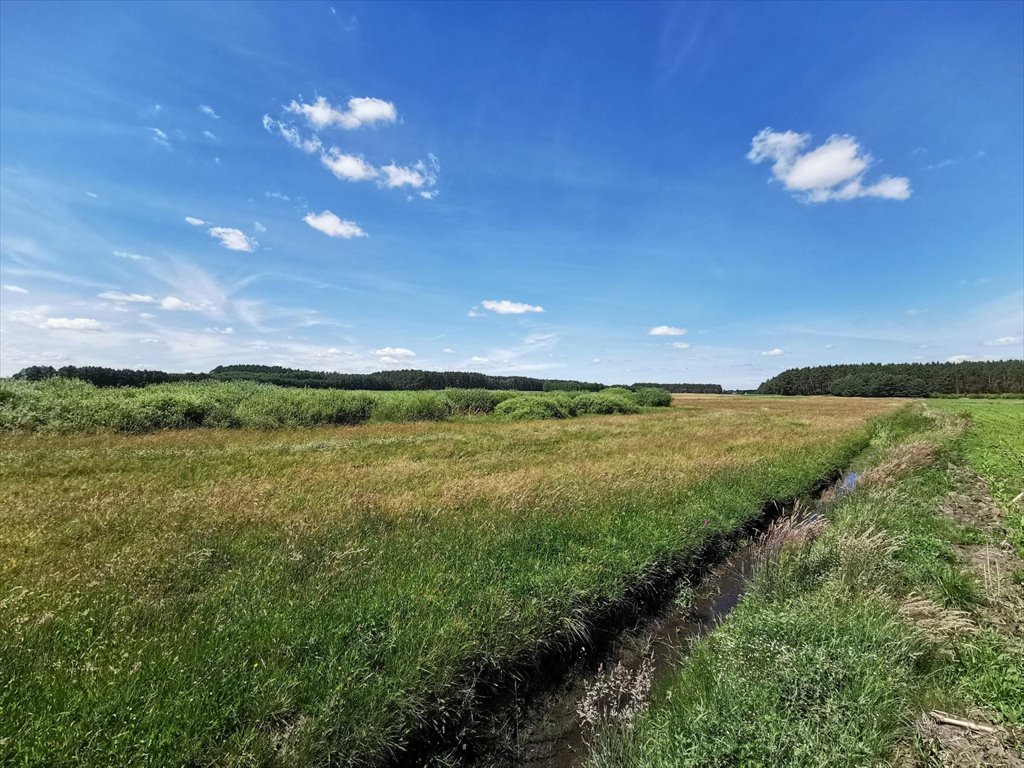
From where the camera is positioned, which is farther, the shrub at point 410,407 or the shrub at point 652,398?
the shrub at point 652,398

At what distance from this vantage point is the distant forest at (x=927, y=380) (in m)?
107

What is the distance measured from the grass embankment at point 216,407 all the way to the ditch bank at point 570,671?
88.7 feet

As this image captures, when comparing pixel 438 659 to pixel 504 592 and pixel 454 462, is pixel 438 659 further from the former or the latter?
→ pixel 454 462

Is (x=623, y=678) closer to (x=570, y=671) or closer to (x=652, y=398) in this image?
(x=570, y=671)

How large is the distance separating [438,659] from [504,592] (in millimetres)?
1653

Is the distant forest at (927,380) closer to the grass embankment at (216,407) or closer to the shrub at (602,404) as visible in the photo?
the shrub at (602,404)

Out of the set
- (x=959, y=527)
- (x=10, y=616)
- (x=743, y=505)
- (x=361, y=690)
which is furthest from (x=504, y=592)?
(x=959, y=527)

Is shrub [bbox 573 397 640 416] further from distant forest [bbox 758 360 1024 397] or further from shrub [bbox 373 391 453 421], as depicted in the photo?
distant forest [bbox 758 360 1024 397]

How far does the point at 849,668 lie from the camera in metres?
4.88

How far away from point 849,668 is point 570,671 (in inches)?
130

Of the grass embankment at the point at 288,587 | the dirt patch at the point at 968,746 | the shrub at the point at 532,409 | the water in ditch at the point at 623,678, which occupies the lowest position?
the water in ditch at the point at 623,678

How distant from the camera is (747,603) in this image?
23.8 ft

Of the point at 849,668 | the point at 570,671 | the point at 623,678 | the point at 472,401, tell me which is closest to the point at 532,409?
the point at 472,401

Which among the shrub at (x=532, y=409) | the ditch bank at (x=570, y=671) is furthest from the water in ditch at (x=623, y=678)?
the shrub at (x=532, y=409)
